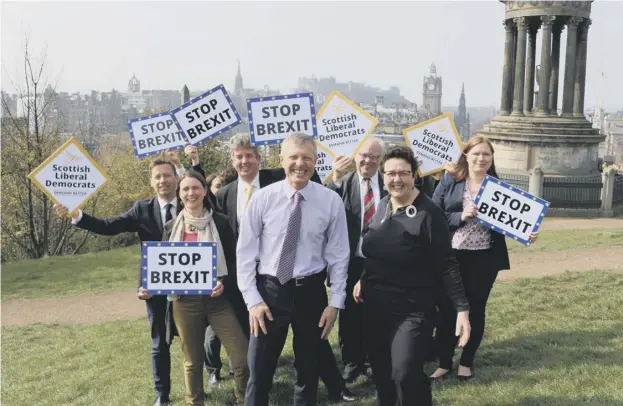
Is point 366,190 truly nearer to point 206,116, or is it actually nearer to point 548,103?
point 206,116

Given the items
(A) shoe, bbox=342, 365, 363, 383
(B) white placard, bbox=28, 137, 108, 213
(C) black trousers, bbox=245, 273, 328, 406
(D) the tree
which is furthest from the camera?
(D) the tree

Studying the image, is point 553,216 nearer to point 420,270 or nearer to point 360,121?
point 360,121

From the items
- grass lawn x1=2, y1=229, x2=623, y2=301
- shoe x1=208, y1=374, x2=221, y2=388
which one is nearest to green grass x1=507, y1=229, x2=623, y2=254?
grass lawn x1=2, y1=229, x2=623, y2=301

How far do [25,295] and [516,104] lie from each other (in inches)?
942

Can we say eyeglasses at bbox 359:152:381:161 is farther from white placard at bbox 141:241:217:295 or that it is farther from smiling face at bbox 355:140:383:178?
white placard at bbox 141:241:217:295

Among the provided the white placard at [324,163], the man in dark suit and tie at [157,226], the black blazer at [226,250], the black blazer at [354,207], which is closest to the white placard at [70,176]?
the man in dark suit and tie at [157,226]

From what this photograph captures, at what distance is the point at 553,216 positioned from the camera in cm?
2467

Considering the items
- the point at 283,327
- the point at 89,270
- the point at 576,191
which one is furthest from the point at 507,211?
the point at 576,191

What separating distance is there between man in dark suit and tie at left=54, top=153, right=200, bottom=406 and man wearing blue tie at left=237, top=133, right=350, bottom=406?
4.98 ft

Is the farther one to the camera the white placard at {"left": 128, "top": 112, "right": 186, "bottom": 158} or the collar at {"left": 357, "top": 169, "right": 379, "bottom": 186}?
the white placard at {"left": 128, "top": 112, "right": 186, "bottom": 158}

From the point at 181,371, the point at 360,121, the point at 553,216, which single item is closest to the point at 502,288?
the point at 360,121

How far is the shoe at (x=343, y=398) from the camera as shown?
222 inches

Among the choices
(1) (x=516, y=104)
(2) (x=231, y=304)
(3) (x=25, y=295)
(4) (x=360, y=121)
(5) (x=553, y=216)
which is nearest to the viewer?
(2) (x=231, y=304)

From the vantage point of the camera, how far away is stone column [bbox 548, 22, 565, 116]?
94.3 feet
